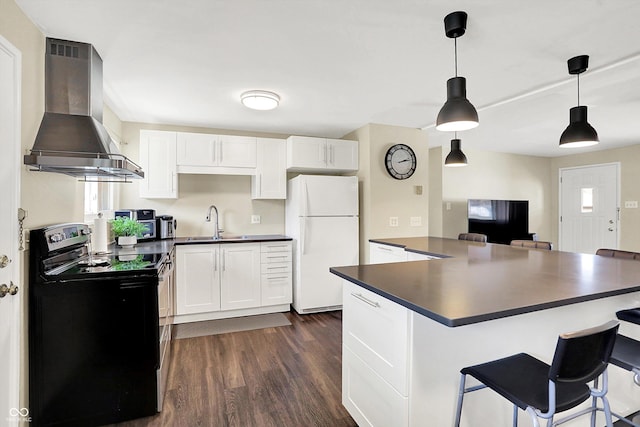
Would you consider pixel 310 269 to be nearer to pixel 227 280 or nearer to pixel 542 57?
pixel 227 280

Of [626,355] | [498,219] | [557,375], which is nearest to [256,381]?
[557,375]

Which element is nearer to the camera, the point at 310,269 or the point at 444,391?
the point at 444,391

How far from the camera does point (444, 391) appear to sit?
1321 millimetres

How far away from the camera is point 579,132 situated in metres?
2.22

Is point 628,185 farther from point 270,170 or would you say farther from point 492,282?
point 270,170

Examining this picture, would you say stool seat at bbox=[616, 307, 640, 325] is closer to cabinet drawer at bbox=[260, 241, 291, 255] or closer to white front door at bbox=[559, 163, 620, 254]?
cabinet drawer at bbox=[260, 241, 291, 255]

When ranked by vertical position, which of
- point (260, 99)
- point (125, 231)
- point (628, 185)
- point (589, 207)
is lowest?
point (125, 231)

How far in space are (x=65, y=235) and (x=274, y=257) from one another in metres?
2.07

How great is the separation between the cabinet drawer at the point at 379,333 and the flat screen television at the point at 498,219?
418 cm

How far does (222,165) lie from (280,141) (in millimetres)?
783

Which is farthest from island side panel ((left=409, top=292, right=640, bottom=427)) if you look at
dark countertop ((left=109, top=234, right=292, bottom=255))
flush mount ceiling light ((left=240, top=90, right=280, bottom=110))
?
flush mount ceiling light ((left=240, top=90, right=280, bottom=110))

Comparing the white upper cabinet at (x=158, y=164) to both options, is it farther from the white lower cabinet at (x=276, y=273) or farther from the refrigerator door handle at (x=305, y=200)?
the refrigerator door handle at (x=305, y=200)

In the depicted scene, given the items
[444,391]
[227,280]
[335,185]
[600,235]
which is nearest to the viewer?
[444,391]

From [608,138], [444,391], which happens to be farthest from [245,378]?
[608,138]
